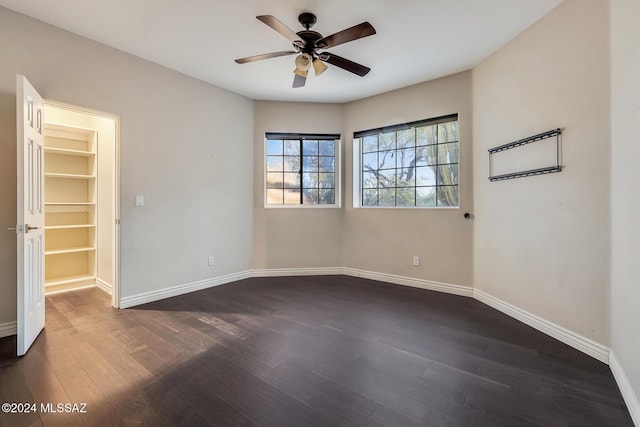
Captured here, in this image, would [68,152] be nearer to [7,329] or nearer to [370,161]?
[7,329]

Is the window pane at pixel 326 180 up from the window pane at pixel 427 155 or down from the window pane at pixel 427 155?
down

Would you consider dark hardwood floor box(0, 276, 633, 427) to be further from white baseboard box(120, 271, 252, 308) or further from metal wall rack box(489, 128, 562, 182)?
metal wall rack box(489, 128, 562, 182)

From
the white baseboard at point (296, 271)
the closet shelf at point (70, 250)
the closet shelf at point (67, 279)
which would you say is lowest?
the white baseboard at point (296, 271)

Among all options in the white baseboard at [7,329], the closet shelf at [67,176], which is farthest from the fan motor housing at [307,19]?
the white baseboard at [7,329]

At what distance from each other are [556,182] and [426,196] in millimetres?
1610

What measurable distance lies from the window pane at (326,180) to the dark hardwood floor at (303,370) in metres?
2.15

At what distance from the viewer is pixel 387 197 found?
4.27 meters

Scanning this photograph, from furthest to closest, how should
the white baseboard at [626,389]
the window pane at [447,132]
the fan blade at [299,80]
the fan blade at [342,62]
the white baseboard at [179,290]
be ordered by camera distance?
1. the window pane at [447,132]
2. the white baseboard at [179,290]
3. the fan blade at [299,80]
4. the fan blade at [342,62]
5. the white baseboard at [626,389]

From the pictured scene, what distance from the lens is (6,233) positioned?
237cm

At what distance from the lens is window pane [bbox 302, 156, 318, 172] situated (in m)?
4.55

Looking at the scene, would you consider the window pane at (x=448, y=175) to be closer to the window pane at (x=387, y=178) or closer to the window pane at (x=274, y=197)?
the window pane at (x=387, y=178)

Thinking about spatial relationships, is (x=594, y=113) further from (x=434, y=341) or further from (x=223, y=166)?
(x=223, y=166)

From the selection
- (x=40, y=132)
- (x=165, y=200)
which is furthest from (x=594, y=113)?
(x=40, y=132)

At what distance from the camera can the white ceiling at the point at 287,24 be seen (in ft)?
7.55
